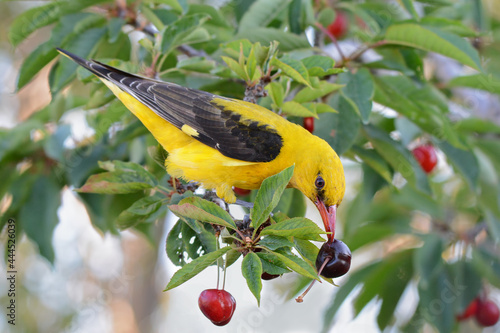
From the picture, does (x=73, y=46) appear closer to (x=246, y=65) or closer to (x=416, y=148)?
(x=246, y=65)

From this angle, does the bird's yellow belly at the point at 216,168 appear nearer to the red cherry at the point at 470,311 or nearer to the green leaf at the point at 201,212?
the green leaf at the point at 201,212

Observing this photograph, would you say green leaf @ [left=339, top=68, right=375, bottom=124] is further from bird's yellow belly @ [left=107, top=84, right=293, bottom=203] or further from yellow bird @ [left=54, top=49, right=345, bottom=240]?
bird's yellow belly @ [left=107, top=84, right=293, bottom=203]

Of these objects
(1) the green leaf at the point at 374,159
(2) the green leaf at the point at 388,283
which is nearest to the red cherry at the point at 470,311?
(2) the green leaf at the point at 388,283

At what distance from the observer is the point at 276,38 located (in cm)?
280

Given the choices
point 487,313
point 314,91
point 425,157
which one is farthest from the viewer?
point 487,313

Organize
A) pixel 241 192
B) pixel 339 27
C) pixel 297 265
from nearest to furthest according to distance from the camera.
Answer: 1. pixel 297 265
2. pixel 241 192
3. pixel 339 27

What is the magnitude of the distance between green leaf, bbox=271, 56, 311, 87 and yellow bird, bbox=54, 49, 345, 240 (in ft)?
1.39

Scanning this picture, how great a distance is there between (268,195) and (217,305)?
1.72 feet

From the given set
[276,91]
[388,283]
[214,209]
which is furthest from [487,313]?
[214,209]

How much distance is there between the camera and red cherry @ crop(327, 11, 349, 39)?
4.29 meters

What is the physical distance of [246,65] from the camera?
2.37 metres

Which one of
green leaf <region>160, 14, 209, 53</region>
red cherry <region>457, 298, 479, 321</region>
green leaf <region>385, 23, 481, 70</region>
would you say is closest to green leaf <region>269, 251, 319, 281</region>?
green leaf <region>160, 14, 209, 53</region>

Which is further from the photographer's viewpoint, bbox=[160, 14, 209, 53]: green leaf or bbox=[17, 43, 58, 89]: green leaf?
bbox=[17, 43, 58, 89]: green leaf

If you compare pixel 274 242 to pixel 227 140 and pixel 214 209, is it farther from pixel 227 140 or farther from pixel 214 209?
pixel 227 140
